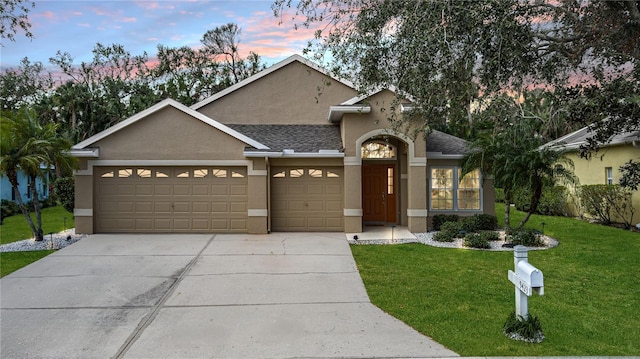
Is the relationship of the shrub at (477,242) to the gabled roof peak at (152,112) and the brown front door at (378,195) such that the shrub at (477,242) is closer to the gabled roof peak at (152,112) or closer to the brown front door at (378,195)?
the brown front door at (378,195)

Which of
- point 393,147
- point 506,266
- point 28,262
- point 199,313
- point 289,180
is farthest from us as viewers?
point 393,147

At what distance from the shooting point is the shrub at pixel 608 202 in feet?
50.2

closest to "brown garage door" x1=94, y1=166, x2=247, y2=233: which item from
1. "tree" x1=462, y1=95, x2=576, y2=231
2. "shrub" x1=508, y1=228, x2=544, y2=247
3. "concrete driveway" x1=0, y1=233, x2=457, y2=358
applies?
"concrete driveway" x1=0, y1=233, x2=457, y2=358

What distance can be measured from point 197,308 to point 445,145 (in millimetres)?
11526

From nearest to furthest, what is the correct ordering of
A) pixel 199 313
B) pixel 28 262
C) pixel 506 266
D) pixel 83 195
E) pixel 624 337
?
pixel 624 337
pixel 199 313
pixel 506 266
pixel 28 262
pixel 83 195

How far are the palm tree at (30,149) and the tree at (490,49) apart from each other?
27.8ft

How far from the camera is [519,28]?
729 cm

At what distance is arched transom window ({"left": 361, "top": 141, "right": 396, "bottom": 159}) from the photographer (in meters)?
15.7

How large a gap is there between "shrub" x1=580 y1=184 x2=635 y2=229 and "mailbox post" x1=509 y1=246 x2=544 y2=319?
1254 cm

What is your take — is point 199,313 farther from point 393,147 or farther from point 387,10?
point 393,147

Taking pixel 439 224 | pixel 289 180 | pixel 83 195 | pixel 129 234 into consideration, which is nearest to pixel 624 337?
pixel 439 224

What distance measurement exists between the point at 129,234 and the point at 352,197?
7454 millimetres

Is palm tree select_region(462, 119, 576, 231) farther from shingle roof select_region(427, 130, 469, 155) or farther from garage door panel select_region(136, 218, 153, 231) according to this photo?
garage door panel select_region(136, 218, 153, 231)

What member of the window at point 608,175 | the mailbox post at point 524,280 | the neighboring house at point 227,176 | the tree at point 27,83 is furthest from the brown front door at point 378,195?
the tree at point 27,83
